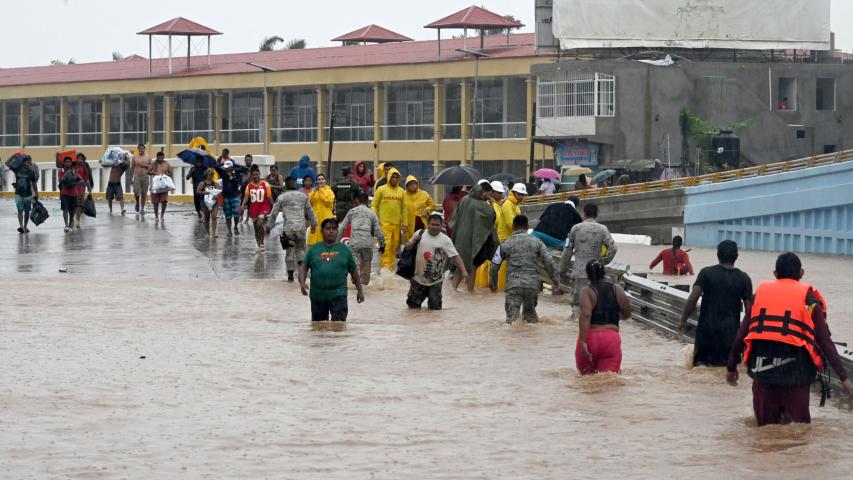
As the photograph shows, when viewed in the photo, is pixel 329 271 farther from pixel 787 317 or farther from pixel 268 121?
pixel 268 121

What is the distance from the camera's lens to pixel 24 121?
79688mm

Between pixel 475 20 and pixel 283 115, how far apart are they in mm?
11642

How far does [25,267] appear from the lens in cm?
2480

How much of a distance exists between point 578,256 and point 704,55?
136 feet

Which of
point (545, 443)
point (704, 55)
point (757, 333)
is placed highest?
point (704, 55)

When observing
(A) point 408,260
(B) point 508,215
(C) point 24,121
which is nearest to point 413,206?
(B) point 508,215

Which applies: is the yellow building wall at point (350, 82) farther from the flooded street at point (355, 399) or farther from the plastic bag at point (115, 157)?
the flooded street at point (355, 399)

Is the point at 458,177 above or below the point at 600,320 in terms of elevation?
above

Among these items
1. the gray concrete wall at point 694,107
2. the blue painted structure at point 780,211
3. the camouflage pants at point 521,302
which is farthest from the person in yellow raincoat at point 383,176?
the gray concrete wall at point 694,107

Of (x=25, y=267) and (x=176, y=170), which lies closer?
(x=25, y=267)

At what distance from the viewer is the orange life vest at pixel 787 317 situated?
33.2 feet

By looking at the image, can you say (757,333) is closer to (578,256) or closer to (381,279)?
(578,256)

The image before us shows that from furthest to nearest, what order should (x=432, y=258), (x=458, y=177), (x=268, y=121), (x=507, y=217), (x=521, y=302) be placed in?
(x=268, y=121) → (x=458, y=177) → (x=507, y=217) → (x=432, y=258) → (x=521, y=302)

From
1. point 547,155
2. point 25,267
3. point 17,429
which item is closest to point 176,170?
point 547,155
